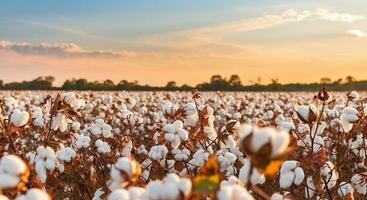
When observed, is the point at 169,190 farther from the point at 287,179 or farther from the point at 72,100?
the point at 72,100

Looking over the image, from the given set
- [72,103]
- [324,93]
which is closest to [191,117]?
[72,103]

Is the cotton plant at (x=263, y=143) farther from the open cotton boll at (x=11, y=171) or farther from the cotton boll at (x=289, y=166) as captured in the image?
the cotton boll at (x=289, y=166)

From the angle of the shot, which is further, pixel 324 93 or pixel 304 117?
pixel 324 93

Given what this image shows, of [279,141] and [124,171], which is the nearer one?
[279,141]

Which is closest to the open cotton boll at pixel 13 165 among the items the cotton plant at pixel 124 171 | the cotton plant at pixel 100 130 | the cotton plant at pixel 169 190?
the cotton plant at pixel 124 171

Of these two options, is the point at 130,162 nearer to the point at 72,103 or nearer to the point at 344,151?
the point at 72,103

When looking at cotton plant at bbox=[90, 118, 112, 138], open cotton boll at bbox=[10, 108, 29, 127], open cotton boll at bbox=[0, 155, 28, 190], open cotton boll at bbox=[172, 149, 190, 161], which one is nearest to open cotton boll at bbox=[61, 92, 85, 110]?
open cotton boll at bbox=[10, 108, 29, 127]

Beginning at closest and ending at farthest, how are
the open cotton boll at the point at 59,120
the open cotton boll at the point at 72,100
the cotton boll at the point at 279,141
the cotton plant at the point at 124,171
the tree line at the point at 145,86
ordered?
the cotton boll at the point at 279,141 → the cotton plant at the point at 124,171 → the open cotton boll at the point at 72,100 → the open cotton boll at the point at 59,120 → the tree line at the point at 145,86

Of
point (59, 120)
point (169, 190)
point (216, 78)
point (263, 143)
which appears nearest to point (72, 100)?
point (59, 120)

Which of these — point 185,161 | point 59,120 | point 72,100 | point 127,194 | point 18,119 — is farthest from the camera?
point 185,161

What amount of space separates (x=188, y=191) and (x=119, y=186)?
0.41 metres

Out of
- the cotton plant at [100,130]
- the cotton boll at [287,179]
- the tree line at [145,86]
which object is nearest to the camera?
the cotton boll at [287,179]

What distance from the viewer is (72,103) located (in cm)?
509

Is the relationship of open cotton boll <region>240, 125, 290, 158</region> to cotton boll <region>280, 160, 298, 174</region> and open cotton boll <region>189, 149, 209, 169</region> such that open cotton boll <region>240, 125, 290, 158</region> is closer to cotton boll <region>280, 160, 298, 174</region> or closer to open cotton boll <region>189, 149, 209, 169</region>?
cotton boll <region>280, 160, 298, 174</region>
